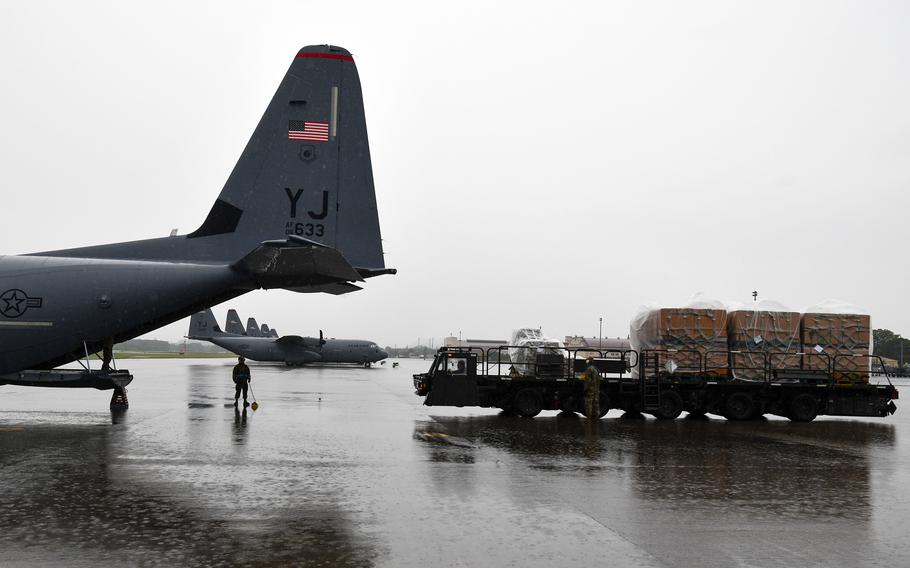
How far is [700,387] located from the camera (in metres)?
19.0

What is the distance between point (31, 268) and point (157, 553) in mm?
11485

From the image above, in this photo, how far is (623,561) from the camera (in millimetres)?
5801

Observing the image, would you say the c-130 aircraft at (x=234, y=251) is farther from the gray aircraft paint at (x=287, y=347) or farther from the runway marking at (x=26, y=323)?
the gray aircraft paint at (x=287, y=347)

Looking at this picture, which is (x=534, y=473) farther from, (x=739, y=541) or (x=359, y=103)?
(x=359, y=103)

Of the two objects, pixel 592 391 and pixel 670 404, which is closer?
pixel 592 391

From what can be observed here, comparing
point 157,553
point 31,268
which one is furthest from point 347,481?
point 31,268

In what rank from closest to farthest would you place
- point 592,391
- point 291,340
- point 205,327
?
1. point 592,391
2. point 291,340
3. point 205,327

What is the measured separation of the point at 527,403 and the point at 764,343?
6.97m

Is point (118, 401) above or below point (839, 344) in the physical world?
below

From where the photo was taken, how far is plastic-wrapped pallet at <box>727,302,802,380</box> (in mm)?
19344

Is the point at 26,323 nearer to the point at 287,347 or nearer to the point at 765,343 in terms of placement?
the point at 765,343

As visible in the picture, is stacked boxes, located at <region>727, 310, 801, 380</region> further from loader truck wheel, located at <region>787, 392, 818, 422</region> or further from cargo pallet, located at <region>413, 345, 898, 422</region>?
loader truck wheel, located at <region>787, 392, 818, 422</region>

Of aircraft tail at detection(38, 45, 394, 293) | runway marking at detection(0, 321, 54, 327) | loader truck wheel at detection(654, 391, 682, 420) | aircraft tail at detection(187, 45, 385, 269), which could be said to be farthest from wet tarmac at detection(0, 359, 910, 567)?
aircraft tail at detection(187, 45, 385, 269)

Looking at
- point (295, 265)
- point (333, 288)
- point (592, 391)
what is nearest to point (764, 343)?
point (592, 391)
